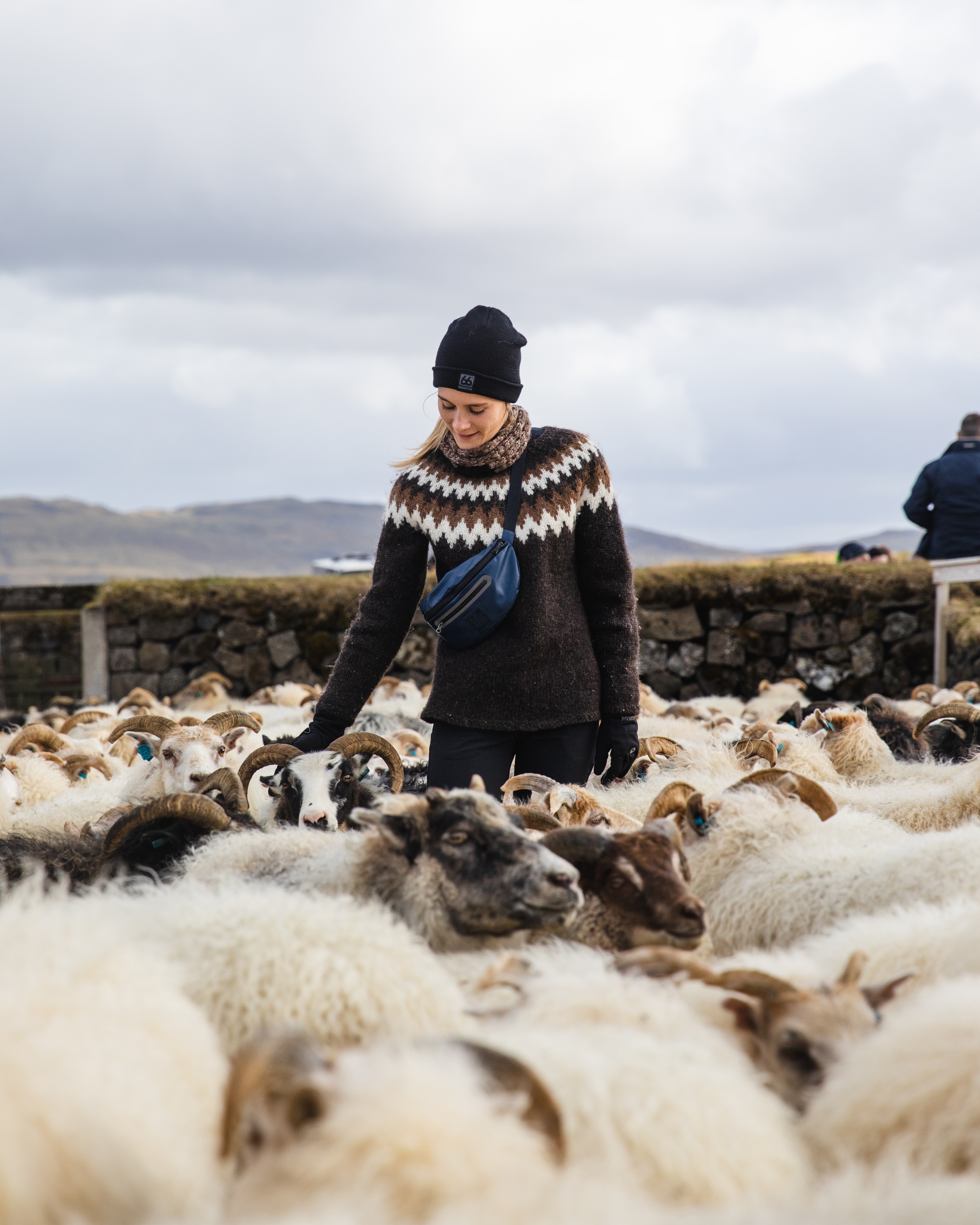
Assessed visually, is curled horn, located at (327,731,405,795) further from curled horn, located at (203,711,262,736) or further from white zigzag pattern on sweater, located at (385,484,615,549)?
curled horn, located at (203,711,262,736)

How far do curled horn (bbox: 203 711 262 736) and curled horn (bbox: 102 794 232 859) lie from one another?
8.31 ft

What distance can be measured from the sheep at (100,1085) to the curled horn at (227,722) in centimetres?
421

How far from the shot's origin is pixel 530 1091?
188 centimetres

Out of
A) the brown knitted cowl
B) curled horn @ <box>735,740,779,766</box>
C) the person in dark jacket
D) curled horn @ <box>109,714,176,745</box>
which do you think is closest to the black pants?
the brown knitted cowl

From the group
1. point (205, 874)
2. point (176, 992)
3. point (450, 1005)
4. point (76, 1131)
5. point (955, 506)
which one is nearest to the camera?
point (76, 1131)

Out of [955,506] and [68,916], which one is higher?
[955,506]

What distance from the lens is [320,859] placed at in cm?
345

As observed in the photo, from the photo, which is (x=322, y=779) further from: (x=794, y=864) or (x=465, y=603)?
(x=794, y=864)

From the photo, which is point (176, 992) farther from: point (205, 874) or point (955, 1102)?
point (955, 1102)

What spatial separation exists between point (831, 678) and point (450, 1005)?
43.6 feet

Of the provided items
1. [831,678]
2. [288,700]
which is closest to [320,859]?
[288,700]

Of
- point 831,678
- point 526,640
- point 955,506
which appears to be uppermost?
point 955,506

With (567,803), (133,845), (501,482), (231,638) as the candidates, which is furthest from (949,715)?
(231,638)

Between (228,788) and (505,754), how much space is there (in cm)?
127
